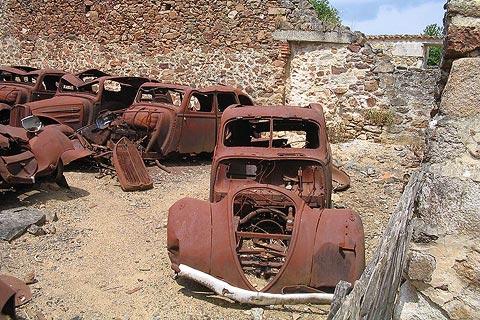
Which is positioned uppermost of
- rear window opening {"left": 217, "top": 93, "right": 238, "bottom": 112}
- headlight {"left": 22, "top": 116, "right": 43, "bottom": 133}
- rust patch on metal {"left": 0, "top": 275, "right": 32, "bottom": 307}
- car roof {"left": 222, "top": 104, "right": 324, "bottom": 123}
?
car roof {"left": 222, "top": 104, "right": 324, "bottom": 123}

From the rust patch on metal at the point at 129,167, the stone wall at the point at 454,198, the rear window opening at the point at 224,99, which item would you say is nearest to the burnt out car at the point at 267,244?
the stone wall at the point at 454,198

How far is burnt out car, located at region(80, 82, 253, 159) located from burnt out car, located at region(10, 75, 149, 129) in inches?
18.3

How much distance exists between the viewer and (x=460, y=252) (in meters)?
1.91

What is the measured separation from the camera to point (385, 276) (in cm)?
196

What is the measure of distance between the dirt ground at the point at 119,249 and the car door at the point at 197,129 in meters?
0.38

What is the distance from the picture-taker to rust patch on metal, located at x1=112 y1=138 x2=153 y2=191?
7.08 m

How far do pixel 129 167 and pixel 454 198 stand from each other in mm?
5958

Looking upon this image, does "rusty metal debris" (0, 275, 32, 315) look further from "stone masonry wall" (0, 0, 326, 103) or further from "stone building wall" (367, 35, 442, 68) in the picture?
"stone building wall" (367, 35, 442, 68)

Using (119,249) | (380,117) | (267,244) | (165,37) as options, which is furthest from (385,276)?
(165,37)

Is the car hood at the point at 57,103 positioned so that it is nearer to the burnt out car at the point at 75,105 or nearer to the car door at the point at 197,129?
the burnt out car at the point at 75,105

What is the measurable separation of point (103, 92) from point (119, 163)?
2250mm

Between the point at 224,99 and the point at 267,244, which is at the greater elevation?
the point at 224,99

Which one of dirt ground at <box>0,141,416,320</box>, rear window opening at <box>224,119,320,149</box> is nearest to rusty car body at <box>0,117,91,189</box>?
dirt ground at <box>0,141,416,320</box>

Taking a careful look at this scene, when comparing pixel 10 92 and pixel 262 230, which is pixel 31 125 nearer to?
pixel 10 92
